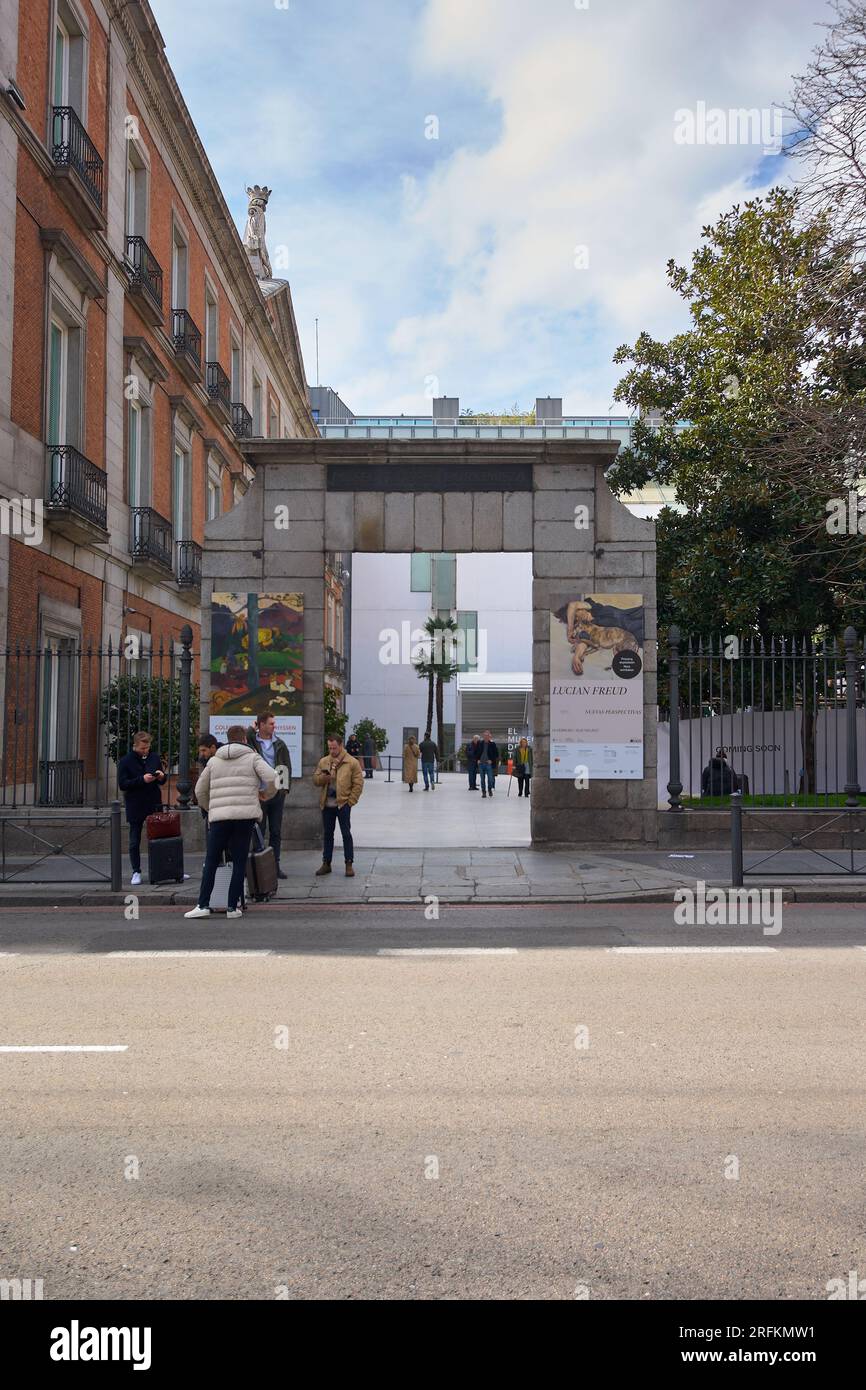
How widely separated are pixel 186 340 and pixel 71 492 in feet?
31.1

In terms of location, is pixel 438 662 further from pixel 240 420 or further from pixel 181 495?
pixel 181 495

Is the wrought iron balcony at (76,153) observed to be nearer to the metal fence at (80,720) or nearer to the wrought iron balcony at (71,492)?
the wrought iron balcony at (71,492)

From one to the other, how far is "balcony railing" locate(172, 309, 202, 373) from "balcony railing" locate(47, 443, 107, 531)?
736 cm

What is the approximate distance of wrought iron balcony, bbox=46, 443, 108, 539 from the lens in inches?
692

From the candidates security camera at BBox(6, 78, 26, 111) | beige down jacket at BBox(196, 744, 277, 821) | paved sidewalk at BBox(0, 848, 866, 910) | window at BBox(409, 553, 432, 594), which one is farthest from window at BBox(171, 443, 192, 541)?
window at BBox(409, 553, 432, 594)

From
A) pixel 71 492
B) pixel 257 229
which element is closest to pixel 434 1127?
pixel 71 492

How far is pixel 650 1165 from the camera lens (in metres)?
4.11

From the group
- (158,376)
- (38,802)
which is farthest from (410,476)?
(158,376)

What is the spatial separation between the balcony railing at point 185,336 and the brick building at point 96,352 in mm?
64

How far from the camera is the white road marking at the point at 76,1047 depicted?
18.8ft

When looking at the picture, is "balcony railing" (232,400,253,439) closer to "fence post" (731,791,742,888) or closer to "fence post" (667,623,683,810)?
"fence post" (667,623,683,810)

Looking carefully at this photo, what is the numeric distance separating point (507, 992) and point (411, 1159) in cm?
306

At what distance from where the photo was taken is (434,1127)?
4.54m
